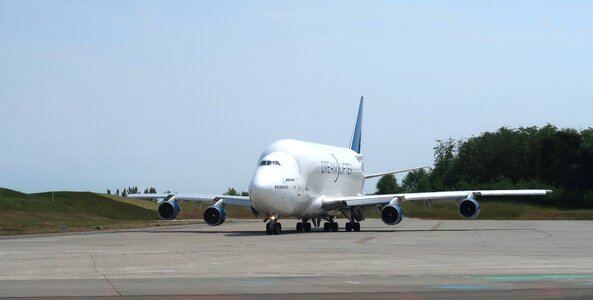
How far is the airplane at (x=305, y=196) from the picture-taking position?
151ft

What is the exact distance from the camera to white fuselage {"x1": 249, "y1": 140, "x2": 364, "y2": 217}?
45531 millimetres

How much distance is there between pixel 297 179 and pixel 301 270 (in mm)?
27122

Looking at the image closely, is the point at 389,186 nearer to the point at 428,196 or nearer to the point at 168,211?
the point at 428,196

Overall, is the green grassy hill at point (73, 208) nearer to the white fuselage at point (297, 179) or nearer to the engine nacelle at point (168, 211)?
the engine nacelle at point (168, 211)

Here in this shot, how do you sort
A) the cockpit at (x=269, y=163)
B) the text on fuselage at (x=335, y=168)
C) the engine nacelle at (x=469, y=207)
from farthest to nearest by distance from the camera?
the text on fuselage at (x=335, y=168), the engine nacelle at (x=469, y=207), the cockpit at (x=269, y=163)

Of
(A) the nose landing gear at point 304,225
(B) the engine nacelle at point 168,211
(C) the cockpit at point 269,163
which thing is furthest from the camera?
(A) the nose landing gear at point 304,225

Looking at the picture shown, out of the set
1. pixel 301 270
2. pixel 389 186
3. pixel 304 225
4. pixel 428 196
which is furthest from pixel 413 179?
pixel 301 270

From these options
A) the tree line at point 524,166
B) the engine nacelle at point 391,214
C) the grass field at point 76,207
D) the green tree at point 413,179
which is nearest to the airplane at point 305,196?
the engine nacelle at point 391,214

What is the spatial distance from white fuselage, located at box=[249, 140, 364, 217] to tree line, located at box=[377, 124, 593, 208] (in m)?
32.6

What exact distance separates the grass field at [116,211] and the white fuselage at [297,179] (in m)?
10.8

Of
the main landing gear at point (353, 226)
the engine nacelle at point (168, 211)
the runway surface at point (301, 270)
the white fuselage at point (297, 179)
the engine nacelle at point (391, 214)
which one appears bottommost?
the runway surface at point (301, 270)

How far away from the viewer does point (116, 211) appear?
87062 mm

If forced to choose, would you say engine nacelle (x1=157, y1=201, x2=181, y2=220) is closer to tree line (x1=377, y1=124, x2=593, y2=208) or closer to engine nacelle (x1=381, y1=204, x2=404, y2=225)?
engine nacelle (x1=381, y1=204, x2=404, y2=225)

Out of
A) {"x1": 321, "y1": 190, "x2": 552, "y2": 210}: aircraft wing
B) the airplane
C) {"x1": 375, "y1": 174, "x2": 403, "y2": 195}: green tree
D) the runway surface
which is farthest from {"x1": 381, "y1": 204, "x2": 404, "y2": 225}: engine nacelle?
{"x1": 375, "y1": 174, "x2": 403, "y2": 195}: green tree
